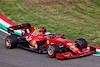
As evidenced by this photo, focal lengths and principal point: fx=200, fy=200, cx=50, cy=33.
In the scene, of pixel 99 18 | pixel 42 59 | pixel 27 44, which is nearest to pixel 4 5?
pixel 99 18

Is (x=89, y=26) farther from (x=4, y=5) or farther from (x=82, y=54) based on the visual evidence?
(x=4, y=5)

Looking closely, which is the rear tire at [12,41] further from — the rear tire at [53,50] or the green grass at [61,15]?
the green grass at [61,15]

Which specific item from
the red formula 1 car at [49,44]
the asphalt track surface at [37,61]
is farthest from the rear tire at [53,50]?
the asphalt track surface at [37,61]

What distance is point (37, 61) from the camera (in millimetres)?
9672

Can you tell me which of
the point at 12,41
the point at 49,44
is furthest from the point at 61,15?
the point at 49,44

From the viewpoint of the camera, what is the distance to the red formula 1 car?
390 inches

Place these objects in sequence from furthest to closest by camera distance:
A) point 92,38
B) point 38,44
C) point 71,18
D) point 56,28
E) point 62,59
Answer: point 71,18 → point 56,28 → point 92,38 → point 38,44 → point 62,59

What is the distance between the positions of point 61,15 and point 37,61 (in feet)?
42.5

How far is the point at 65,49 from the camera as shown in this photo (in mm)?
10195

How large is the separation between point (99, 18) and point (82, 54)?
11.9 m

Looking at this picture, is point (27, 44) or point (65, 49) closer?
point (65, 49)

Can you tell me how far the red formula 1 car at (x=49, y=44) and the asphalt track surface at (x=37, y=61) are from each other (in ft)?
0.87

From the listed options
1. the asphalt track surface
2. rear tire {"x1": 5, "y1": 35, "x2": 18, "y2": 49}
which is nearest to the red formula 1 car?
rear tire {"x1": 5, "y1": 35, "x2": 18, "y2": 49}

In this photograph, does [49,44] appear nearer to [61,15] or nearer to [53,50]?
[53,50]
